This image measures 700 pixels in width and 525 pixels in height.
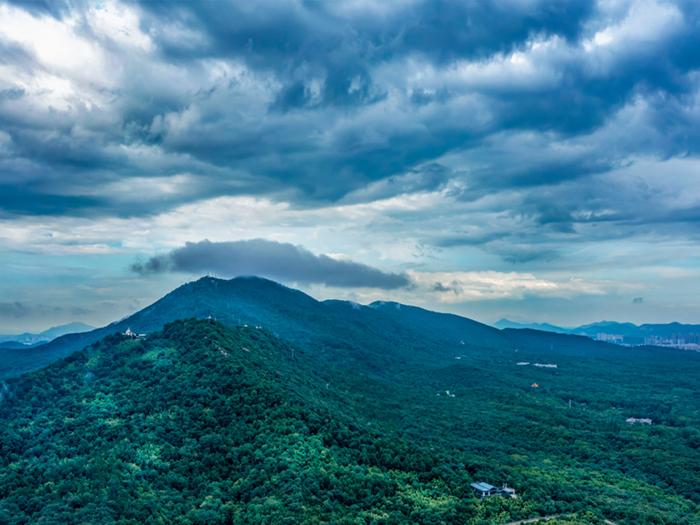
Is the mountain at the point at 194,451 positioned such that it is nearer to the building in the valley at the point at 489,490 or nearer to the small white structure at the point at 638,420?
the building in the valley at the point at 489,490

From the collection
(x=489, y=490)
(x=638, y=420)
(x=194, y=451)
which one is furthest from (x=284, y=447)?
(x=638, y=420)

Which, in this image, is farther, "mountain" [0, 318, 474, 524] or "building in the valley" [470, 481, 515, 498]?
"building in the valley" [470, 481, 515, 498]

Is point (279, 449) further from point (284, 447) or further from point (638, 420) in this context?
point (638, 420)

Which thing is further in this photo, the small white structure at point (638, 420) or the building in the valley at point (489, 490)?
the small white structure at point (638, 420)

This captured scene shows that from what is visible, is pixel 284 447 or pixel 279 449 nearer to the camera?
pixel 279 449

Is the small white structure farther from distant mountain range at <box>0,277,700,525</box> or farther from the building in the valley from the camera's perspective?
the building in the valley

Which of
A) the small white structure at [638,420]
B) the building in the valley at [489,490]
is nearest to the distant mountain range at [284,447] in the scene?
the building in the valley at [489,490]

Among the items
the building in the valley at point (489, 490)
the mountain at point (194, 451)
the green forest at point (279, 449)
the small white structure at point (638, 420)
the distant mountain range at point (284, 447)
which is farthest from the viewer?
the small white structure at point (638, 420)

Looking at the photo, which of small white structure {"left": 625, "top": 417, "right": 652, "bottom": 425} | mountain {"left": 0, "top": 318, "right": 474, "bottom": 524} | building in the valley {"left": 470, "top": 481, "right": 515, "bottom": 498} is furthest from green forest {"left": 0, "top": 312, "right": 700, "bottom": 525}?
small white structure {"left": 625, "top": 417, "right": 652, "bottom": 425}

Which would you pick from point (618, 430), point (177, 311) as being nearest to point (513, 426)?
point (618, 430)

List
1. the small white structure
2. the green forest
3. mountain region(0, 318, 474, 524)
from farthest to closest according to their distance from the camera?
the small white structure < the green forest < mountain region(0, 318, 474, 524)
